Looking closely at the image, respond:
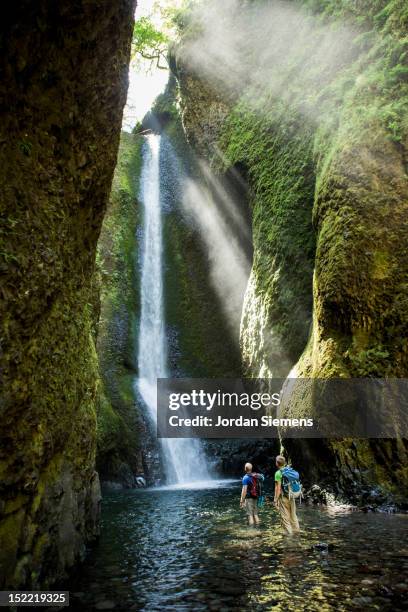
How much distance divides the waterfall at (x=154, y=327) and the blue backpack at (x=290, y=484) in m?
13.5

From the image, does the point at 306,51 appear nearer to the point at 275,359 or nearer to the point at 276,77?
the point at 276,77

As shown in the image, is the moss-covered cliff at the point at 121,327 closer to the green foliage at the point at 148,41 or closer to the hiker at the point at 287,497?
the green foliage at the point at 148,41

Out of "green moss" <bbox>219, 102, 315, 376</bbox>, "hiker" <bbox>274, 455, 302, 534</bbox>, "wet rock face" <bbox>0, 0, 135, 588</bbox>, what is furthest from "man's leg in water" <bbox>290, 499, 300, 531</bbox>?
"green moss" <bbox>219, 102, 315, 376</bbox>

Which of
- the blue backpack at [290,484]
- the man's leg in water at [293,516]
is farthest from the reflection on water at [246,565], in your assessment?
the blue backpack at [290,484]

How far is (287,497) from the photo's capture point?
32.1 feet

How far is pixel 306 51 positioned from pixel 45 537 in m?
19.2

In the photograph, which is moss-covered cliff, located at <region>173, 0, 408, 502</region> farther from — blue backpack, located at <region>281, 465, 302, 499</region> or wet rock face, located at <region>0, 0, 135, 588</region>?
wet rock face, located at <region>0, 0, 135, 588</region>

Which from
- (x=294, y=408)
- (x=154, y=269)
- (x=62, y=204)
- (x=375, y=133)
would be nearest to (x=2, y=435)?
(x=62, y=204)

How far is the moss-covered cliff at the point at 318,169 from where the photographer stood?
12977 millimetres

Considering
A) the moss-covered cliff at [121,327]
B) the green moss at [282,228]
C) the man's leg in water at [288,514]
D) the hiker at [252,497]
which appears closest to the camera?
the man's leg in water at [288,514]

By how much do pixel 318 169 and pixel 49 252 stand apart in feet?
39.5

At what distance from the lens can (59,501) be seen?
270 inches

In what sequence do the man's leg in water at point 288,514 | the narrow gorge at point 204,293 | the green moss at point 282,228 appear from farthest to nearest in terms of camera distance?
the green moss at point 282,228
the man's leg in water at point 288,514
the narrow gorge at point 204,293

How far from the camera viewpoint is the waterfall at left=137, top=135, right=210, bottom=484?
930 inches
